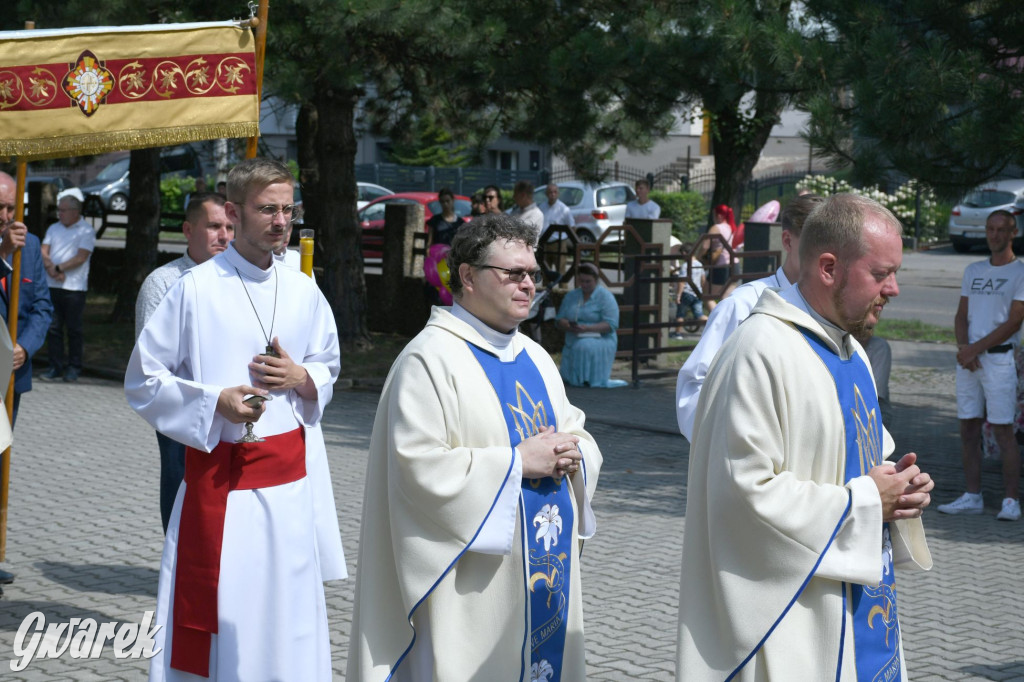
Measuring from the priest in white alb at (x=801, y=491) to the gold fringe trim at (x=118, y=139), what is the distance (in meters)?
3.09

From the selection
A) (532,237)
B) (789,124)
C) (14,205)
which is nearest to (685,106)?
(14,205)

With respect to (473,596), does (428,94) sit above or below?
above

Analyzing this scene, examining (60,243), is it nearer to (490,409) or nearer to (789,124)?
(490,409)

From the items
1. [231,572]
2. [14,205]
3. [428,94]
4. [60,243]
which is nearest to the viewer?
[231,572]

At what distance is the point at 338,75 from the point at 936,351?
9.05 m

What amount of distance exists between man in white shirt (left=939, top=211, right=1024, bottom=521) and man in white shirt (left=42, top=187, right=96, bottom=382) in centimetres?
888

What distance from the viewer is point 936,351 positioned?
1650 centimetres

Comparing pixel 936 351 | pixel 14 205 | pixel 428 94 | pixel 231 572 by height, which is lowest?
pixel 936 351

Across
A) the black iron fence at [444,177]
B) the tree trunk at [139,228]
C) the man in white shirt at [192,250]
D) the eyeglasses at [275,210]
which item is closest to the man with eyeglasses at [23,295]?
the man in white shirt at [192,250]

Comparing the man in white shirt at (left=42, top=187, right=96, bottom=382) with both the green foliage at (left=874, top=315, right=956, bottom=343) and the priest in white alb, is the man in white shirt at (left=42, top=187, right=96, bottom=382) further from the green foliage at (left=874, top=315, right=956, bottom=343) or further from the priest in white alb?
the priest in white alb

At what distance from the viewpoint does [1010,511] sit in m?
8.02

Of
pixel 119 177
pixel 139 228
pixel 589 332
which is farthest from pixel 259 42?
pixel 119 177

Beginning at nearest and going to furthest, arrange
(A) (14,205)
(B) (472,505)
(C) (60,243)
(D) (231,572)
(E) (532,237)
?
(B) (472,505)
(E) (532,237)
(D) (231,572)
(A) (14,205)
(C) (60,243)

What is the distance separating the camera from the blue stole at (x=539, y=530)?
12.0 ft
